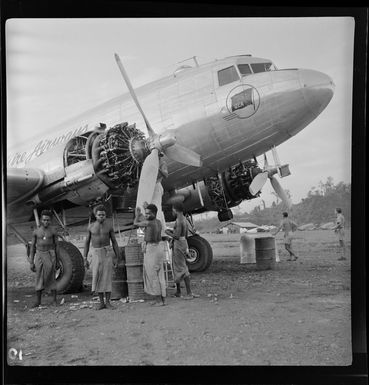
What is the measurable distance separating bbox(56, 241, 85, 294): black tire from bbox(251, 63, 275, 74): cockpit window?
9.26ft

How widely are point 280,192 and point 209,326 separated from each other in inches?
61.9

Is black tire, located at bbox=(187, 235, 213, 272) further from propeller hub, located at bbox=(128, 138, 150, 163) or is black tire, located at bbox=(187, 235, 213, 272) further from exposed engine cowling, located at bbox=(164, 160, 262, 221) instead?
propeller hub, located at bbox=(128, 138, 150, 163)

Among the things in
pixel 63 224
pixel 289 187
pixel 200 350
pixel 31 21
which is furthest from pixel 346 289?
A: pixel 31 21

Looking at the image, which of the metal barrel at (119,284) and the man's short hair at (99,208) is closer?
the metal barrel at (119,284)

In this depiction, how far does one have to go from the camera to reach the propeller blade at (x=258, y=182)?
532 cm

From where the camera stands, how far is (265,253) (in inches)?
215

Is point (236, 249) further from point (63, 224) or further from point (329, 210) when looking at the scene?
point (63, 224)

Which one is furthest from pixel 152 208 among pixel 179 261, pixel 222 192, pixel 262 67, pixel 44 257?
pixel 262 67

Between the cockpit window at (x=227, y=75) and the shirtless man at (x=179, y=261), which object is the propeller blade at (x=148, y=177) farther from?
the cockpit window at (x=227, y=75)

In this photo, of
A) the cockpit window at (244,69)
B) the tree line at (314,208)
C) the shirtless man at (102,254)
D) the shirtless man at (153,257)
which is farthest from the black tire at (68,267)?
the cockpit window at (244,69)

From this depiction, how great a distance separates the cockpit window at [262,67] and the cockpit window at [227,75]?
234mm

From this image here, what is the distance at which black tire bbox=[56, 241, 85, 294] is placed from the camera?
5.55 metres

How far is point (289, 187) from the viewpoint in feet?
16.6

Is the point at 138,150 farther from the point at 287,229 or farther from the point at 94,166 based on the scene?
the point at 287,229
